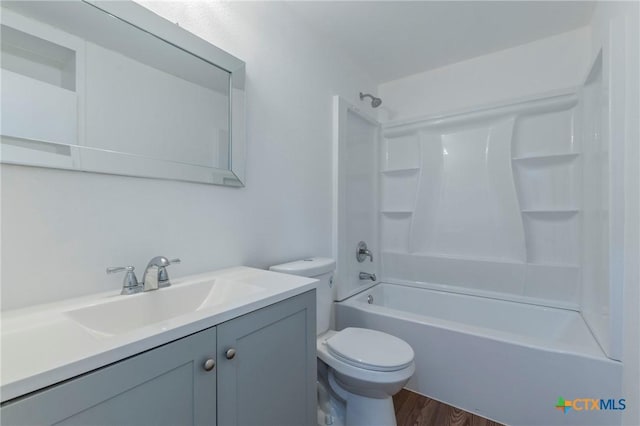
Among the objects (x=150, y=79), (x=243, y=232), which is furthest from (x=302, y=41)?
(x=243, y=232)

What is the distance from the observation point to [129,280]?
0.93 m

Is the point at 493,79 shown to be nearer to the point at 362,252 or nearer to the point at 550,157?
the point at 550,157

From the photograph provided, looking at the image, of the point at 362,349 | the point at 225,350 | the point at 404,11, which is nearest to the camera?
the point at 225,350

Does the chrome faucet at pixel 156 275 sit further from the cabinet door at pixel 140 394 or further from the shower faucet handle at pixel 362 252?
the shower faucet handle at pixel 362 252

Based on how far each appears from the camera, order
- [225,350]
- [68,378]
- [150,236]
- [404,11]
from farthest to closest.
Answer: [404,11]
[150,236]
[225,350]
[68,378]

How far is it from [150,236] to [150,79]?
0.60 meters

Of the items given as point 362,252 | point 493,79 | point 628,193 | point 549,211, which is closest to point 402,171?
point 362,252

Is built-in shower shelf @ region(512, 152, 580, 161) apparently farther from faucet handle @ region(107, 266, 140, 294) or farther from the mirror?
faucet handle @ region(107, 266, 140, 294)

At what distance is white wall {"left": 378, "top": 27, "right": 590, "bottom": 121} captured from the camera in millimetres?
1959

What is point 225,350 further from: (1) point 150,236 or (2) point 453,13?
(2) point 453,13

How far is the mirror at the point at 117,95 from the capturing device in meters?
0.79

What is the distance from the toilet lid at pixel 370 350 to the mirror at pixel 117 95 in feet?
3.17

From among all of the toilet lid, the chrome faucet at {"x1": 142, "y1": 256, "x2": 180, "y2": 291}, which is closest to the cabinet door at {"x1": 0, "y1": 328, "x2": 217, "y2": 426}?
the chrome faucet at {"x1": 142, "y1": 256, "x2": 180, "y2": 291}

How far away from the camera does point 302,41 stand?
1.79 meters
